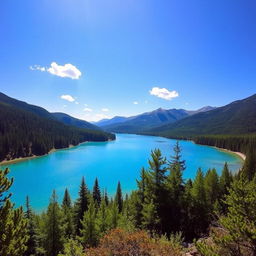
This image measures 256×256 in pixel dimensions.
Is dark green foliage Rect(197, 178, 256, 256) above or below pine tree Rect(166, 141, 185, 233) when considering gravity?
above

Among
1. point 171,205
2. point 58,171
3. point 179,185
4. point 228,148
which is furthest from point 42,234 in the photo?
point 228,148

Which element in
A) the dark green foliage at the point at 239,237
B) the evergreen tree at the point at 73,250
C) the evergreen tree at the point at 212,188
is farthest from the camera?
the evergreen tree at the point at 212,188

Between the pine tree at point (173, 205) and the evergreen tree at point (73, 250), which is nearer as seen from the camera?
the evergreen tree at point (73, 250)

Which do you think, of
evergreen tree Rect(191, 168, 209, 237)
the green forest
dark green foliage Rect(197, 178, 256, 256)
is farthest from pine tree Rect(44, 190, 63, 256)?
dark green foliage Rect(197, 178, 256, 256)

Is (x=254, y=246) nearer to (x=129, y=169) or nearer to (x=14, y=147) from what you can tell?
(x=129, y=169)

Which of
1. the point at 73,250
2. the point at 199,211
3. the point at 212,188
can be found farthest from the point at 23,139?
the point at 73,250

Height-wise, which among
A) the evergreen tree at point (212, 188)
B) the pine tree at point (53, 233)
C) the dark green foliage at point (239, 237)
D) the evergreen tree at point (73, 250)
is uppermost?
the dark green foliage at point (239, 237)

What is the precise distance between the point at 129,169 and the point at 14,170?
45158mm

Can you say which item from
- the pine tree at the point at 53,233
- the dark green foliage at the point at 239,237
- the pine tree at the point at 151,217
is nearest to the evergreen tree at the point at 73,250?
the dark green foliage at the point at 239,237

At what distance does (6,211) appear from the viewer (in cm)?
961

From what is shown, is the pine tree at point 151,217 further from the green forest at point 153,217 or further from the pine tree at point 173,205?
the pine tree at point 173,205

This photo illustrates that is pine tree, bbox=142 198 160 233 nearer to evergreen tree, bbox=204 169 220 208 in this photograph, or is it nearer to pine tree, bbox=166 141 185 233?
pine tree, bbox=166 141 185 233

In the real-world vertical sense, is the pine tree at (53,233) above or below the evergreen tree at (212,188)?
below

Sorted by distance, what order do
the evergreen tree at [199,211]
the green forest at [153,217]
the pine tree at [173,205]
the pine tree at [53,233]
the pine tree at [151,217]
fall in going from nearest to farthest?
the green forest at [153,217] → the pine tree at [151,217] → the pine tree at [173,205] → the pine tree at [53,233] → the evergreen tree at [199,211]
